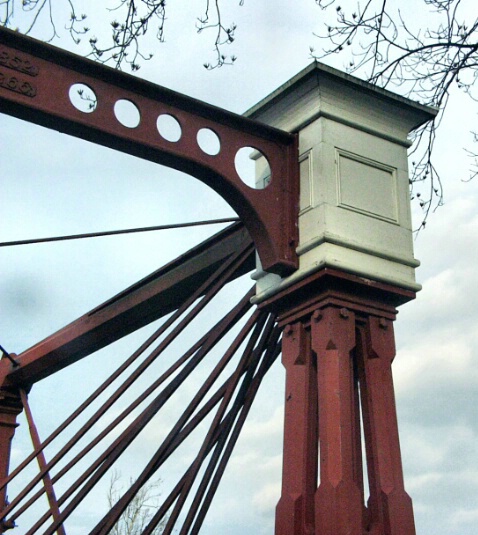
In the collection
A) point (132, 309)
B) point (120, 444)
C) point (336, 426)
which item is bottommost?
point (336, 426)

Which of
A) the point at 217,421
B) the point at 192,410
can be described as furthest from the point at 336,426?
the point at 192,410

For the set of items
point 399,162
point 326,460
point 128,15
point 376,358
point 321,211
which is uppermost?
point 128,15

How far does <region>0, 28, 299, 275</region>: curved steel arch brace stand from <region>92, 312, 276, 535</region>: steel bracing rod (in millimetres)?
1100

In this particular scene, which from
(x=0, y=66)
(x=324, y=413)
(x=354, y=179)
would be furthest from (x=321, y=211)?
(x=0, y=66)

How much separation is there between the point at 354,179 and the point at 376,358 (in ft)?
4.50

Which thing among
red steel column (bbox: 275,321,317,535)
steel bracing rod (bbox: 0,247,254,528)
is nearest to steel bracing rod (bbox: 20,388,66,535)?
steel bracing rod (bbox: 0,247,254,528)

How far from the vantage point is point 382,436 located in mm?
6199

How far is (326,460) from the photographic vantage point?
19.3 feet

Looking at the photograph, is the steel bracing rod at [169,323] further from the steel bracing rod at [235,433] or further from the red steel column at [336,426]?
the red steel column at [336,426]

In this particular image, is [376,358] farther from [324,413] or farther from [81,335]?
[81,335]

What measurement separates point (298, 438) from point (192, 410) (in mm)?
1727

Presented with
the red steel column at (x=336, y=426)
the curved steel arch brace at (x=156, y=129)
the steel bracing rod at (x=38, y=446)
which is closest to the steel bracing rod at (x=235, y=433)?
the curved steel arch brace at (x=156, y=129)

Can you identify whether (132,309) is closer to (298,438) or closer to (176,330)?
(176,330)

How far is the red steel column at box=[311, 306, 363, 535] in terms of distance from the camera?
18.8 ft
